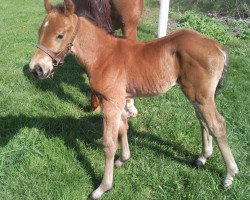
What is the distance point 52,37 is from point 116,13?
1.56 meters

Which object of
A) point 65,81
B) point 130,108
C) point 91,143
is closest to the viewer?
point 91,143

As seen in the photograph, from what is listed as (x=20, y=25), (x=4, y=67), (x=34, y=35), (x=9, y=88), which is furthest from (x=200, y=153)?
(x=20, y=25)

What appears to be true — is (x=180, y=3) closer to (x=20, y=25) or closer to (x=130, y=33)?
(x=20, y=25)

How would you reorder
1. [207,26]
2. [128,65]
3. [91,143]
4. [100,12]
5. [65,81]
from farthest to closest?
[207,26] → [65,81] → [91,143] → [100,12] → [128,65]

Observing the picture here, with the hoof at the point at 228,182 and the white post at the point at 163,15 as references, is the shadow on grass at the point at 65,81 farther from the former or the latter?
the hoof at the point at 228,182

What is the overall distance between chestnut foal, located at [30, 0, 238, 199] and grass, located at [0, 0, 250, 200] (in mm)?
306

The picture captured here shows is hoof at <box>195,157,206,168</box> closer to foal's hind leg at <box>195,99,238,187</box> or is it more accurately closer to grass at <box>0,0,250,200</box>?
grass at <box>0,0,250,200</box>

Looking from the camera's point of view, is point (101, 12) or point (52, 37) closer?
point (52, 37)

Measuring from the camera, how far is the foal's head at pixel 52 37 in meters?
3.07

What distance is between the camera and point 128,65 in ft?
11.0

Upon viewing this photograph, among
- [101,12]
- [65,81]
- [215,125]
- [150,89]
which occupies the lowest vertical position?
[65,81]

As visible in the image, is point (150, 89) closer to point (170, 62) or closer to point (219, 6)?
point (170, 62)

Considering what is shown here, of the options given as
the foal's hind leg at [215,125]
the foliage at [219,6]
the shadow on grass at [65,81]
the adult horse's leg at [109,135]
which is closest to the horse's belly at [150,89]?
the adult horse's leg at [109,135]

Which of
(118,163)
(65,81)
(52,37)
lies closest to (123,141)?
(118,163)
